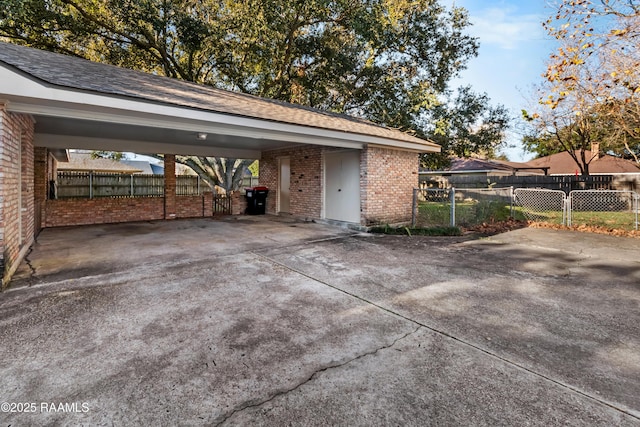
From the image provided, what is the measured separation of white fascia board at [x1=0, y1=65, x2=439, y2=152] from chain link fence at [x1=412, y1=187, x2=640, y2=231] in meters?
3.89

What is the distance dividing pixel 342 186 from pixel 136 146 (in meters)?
6.78

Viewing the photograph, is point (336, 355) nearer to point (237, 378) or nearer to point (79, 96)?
point (237, 378)

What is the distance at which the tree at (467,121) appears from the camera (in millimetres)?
15422

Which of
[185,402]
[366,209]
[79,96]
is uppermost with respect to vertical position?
[79,96]

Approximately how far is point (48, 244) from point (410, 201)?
9.07 m

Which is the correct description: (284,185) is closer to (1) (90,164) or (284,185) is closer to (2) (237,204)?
(2) (237,204)

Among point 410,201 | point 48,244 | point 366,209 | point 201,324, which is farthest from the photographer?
point 410,201

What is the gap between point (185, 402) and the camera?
6.30 feet

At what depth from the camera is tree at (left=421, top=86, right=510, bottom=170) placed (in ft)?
50.6

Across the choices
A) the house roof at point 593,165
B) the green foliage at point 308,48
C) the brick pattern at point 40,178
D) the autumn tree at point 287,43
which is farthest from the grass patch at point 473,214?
the house roof at point 593,165

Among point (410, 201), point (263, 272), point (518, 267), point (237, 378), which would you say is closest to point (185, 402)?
point (237, 378)

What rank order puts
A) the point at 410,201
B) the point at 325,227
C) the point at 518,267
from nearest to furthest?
the point at 518,267
the point at 325,227
the point at 410,201

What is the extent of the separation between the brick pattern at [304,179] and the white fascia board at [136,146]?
155 centimetres

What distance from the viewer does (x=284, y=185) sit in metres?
12.2
